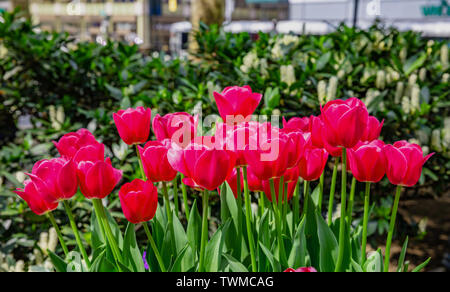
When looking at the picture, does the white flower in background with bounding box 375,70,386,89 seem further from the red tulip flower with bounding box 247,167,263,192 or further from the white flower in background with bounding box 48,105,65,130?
the white flower in background with bounding box 48,105,65,130

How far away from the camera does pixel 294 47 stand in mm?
3281

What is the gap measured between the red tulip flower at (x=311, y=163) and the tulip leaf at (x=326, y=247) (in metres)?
0.10

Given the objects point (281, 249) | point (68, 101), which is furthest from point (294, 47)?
point (281, 249)

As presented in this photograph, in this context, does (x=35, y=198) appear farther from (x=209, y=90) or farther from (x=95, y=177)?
(x=209, y=90)

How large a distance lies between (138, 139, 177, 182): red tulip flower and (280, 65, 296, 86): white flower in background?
4.83 ft

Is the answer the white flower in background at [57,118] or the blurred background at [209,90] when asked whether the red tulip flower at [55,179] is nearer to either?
the blurred background at [209,90]

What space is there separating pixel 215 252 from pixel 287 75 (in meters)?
1.55

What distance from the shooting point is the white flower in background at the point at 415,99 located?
2447 mm

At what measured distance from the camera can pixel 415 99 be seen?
2.46 meters

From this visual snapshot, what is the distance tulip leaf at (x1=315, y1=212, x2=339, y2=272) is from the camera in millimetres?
1190

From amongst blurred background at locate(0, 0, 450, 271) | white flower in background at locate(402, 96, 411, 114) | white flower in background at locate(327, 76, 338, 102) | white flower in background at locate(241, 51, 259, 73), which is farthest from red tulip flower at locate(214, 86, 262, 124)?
white flower in background at locate(241, 51, 259, 73)

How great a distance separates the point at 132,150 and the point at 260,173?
5.56 ft

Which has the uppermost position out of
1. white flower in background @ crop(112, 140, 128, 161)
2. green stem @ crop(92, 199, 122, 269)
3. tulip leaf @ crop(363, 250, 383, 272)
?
green stem @ crop(92, 199, 122, 269)

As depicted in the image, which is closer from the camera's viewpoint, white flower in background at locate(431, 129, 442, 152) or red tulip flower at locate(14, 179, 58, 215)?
red tulip flower at locate(14, 179, 58, 215)
